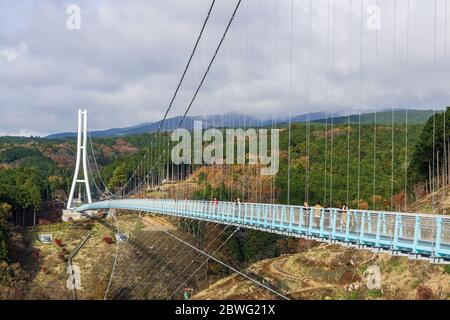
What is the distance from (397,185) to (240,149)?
1646 cm

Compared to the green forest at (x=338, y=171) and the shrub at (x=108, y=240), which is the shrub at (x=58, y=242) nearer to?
the shrub at (x=108, y=240)

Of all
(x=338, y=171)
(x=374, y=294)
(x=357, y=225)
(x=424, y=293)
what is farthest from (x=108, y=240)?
(x=357, y=225)

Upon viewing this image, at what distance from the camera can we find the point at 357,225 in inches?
607

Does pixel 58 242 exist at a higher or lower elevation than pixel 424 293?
lower

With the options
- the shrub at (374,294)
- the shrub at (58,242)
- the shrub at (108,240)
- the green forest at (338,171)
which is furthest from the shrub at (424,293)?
the shrub at (58,242)

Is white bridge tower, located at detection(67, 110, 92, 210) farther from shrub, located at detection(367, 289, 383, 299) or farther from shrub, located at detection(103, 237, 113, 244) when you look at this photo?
shrub, located at detection(367, 289, 383, 299)

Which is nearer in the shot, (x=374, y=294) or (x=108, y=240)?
(x=374, y=294)

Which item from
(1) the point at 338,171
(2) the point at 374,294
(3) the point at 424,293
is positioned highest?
(1) the point at 338,171

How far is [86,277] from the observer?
1955 inches

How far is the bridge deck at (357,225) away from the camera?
1268 cm

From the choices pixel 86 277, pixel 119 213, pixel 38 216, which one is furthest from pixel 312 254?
pixel 38 216

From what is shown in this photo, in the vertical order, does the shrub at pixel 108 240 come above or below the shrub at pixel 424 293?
below

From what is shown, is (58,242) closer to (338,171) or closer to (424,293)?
(338,171)
